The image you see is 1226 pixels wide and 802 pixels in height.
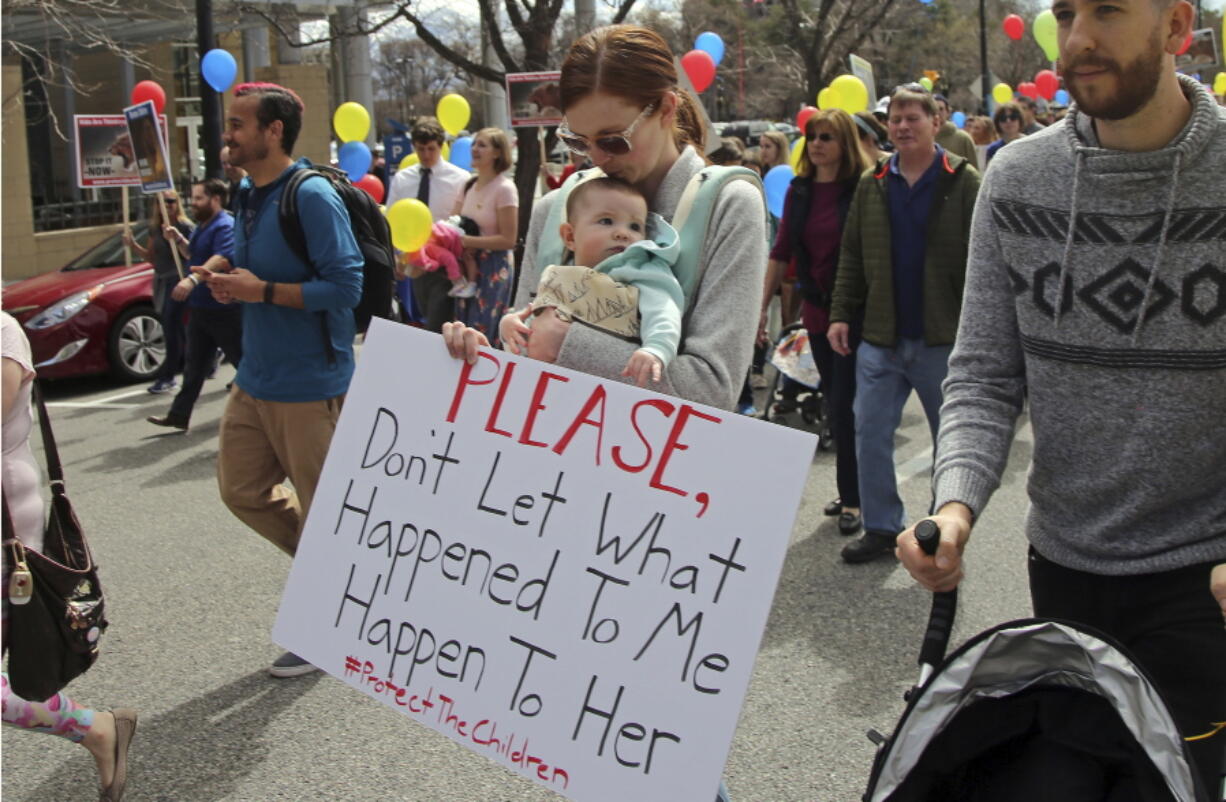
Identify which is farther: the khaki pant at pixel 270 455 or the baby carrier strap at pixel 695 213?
the khaki pant at pixel 270 455

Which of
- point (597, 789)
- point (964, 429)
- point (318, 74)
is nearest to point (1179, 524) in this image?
point (964, 429)

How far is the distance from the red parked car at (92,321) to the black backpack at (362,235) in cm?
663

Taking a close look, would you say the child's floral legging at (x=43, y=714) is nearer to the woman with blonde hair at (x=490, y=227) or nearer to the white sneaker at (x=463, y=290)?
the woman with blonde hair at (x=490, y=227)

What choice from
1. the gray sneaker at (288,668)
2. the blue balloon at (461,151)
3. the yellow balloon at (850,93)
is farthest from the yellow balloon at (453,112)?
the gray sneaker at (288,668)

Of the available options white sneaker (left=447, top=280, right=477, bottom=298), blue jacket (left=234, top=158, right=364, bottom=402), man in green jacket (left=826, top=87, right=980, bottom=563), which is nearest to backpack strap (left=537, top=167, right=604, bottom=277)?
blue jacket (left=234, top=158, right=364, bottom=402)

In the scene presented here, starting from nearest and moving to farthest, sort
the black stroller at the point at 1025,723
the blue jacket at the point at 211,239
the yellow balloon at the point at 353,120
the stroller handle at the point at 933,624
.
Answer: the black stroller at the point at 1025,723
the stroller handle at the point at 933,624
the blue jacket at the point at 211,239
the yellow balloon at the point at 353,120

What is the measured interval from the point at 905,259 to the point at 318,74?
2632 centimetres

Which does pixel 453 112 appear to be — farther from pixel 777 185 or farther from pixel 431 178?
pixel 777 185

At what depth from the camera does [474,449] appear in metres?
2.56

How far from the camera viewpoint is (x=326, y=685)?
14.3 feet

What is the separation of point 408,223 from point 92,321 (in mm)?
4371

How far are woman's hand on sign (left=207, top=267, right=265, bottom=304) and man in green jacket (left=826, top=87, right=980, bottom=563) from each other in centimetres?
248

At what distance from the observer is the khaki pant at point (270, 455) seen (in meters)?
4.39

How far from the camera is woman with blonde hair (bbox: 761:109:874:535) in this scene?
19.5ft
